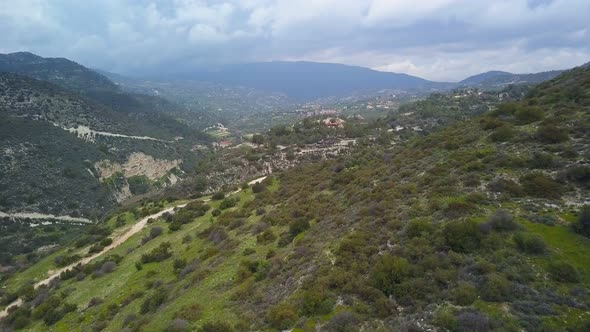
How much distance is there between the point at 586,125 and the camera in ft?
69.1

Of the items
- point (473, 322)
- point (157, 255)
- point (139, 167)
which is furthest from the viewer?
point (139, 167)

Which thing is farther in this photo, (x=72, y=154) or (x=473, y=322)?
(x=72, y=154)

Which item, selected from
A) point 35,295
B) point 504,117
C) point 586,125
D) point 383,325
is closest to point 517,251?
point 383,325

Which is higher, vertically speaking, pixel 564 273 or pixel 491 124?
pixel 491 124

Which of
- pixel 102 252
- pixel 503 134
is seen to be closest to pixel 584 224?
pixel 503 134

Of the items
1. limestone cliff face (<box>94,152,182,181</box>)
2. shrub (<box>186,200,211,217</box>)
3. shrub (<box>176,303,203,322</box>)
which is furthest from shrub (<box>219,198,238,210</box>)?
limestone cliff face (<box>94,152,182,181</box>)

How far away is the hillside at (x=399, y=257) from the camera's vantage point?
10.9m

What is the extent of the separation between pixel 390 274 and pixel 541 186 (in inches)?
362

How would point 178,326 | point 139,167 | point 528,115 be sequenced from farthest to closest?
1. point 139,167
2. point 528,115
3. point 178,326

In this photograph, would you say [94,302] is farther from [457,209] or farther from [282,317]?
[457,209]

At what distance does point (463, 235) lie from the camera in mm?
13336

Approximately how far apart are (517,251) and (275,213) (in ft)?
61.1

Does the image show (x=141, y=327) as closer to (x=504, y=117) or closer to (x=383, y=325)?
(x=383, y=325)

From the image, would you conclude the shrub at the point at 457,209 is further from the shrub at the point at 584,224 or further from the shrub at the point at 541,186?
the shrub at the point at 584,224
